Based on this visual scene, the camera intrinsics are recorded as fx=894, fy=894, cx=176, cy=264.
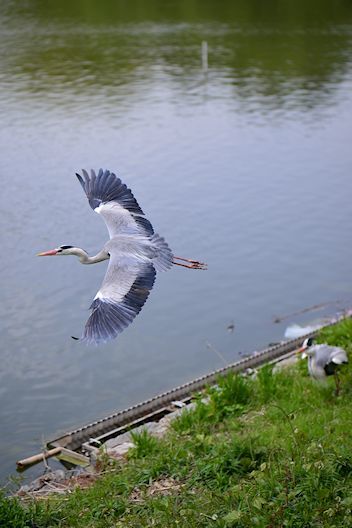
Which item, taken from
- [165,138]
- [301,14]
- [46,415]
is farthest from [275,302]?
[301,14]

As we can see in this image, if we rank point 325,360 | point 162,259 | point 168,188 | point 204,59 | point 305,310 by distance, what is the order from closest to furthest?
point 162,259 < point 325,360 < point 305,310 < point 168,188 < point 204,59

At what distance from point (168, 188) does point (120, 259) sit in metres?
10.8

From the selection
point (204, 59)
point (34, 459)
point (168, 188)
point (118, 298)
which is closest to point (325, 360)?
point (34, 459)

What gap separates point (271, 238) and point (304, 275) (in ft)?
4.27

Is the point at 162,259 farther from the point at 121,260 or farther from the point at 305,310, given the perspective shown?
the point at 305,310

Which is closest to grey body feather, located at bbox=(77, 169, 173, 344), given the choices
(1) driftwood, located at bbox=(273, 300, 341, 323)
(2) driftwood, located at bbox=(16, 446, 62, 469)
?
(2) driftwood, located at bbox=(16, 446, 62, 469)

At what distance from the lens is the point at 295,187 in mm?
16719

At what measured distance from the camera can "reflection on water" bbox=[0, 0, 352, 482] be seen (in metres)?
10.9

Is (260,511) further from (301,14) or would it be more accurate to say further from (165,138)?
(301,14)

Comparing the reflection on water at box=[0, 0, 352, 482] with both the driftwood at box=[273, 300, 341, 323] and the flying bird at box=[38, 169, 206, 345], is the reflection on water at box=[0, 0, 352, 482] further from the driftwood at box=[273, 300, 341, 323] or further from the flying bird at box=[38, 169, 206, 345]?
the flying bird at box=[38, 169, 206, 345]

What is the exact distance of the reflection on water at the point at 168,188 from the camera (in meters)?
10.9

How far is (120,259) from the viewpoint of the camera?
511 centimetres

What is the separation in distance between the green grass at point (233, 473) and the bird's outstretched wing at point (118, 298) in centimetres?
115

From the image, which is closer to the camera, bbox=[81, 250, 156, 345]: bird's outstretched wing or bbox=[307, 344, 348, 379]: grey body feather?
bbox=[81, 250, 156, 345]: bird's outstretched wing
